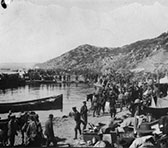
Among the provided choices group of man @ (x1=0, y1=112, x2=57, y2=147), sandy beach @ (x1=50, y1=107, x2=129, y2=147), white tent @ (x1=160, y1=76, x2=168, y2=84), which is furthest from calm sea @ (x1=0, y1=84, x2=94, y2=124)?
white tent @ (x1=160, y1=76, x2=168, y2=84)

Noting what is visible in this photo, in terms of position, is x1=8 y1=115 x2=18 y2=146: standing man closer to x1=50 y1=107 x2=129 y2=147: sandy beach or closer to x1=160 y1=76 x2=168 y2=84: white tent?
x1=50 y1=107 x2=129 y2=147: sandy beach

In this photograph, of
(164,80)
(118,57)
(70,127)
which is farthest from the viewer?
(118,57)

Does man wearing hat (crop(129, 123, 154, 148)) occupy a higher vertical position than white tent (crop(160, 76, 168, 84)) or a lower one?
lower

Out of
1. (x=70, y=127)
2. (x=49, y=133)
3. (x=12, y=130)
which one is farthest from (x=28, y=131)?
→ (x=70, y=127)

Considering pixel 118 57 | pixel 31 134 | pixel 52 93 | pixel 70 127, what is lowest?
pixel 31 134

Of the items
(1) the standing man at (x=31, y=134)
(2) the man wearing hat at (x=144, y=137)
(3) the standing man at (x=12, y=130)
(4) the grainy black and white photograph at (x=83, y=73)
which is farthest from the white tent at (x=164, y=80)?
(3) the standing man at (x=12, y=130)

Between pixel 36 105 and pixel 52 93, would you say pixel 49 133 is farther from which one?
pixel 52 93
